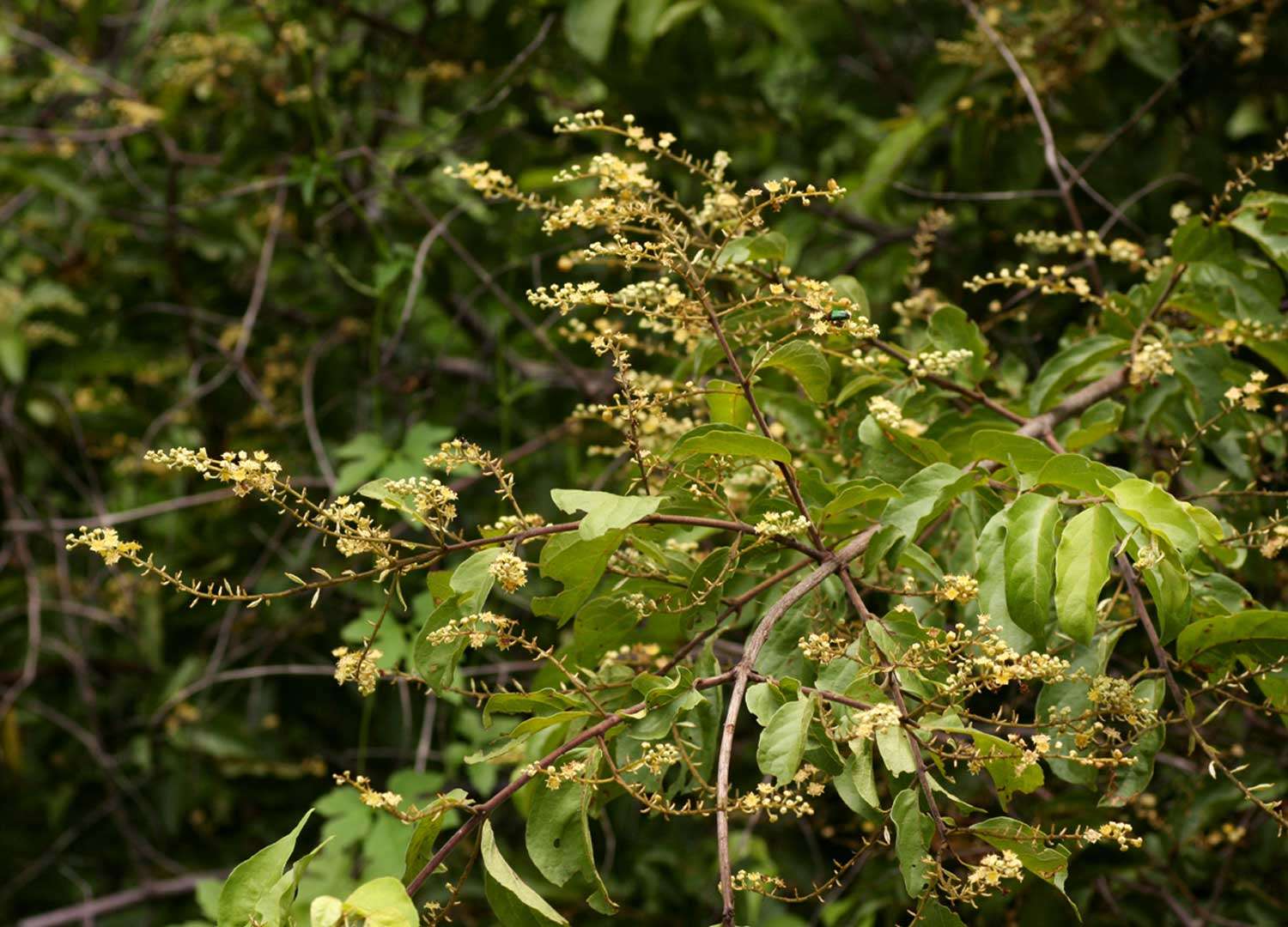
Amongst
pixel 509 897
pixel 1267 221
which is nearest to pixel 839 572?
pixel 509 897

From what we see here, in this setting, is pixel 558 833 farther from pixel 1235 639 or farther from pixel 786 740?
pixel 1235 639

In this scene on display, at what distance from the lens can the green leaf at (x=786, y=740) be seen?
0.99 metres

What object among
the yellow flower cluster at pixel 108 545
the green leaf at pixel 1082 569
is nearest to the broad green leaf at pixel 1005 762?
the green leaf at pixel 1082 569

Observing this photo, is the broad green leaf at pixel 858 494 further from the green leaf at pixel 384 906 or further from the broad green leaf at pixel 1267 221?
the broad green leaf at pixel 1267 221

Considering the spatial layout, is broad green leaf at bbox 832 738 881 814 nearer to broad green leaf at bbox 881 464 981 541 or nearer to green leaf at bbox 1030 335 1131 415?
broad green leaf at bbox 881 464 981 541

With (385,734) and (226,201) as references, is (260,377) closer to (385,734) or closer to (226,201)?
(226,201)

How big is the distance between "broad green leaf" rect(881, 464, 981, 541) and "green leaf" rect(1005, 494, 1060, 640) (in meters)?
0.09

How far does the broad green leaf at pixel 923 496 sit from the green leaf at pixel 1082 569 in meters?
0.13

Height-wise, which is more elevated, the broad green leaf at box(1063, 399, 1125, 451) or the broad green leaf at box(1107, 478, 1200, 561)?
the broad green leaf at box(1107, 478, 1200, 561)

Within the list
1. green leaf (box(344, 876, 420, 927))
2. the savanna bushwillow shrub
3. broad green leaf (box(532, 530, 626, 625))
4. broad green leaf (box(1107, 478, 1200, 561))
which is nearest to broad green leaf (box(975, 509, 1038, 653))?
the savanna bushwillow shrub

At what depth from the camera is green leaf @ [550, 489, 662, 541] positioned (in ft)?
3.34

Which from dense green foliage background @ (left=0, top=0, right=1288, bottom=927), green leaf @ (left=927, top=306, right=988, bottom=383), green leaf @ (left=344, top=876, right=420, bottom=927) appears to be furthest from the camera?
dense green foliage background @ (left=0, top=0, right=1288, bottom=927)

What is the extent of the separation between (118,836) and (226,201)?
5.25 feet

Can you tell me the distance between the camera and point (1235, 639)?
1155 millimetres
